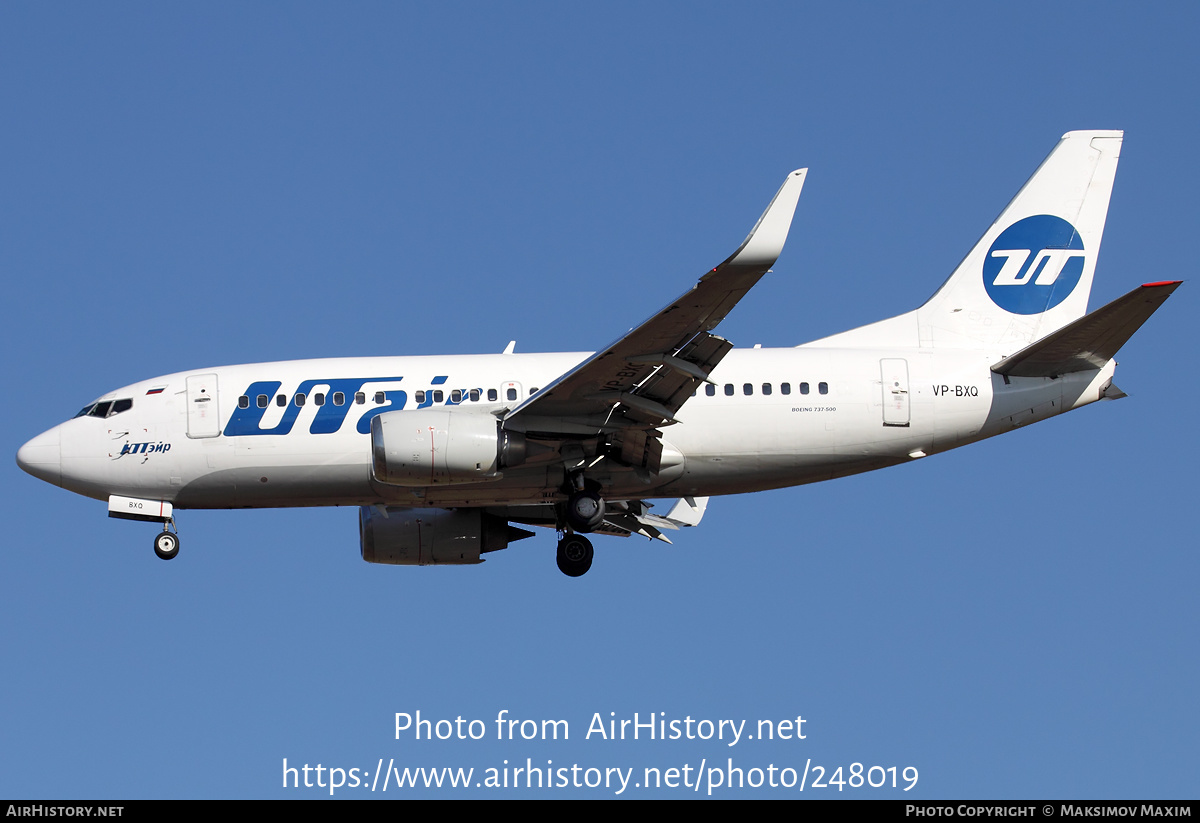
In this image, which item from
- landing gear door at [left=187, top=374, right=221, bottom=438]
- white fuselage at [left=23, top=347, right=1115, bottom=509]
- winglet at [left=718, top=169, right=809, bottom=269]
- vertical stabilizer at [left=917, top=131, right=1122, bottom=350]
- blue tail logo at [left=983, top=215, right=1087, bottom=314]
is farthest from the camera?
blue tail logo at [left=983, top=215, right=1087, bottom=314]

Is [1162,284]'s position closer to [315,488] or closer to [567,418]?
[567,418]

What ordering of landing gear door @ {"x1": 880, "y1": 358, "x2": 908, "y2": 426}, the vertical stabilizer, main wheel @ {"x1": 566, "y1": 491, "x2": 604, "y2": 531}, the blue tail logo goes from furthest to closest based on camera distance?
the blue tail logo < the vertical stabilizer < landing gear door @ {"x1": 880, "y1": 358, "x2": 908, "y2": 426} < main wheel @ {"x1": 566, "y1": 491, "x2": 604, "y2": 531}

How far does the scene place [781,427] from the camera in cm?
2667

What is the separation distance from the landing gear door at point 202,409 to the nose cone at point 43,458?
253 centimetres

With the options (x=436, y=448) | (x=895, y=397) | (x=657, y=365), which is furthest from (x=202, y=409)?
(x=895, y=397)

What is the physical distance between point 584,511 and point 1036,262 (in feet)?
32.9

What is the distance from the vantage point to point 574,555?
28.0 meters

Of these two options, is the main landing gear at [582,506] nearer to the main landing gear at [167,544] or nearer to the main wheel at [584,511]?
the main wheel at [584,511]

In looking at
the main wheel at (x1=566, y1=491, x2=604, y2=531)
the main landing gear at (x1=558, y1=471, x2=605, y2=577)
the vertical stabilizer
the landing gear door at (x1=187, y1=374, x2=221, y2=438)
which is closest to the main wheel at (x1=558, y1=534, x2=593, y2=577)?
the main landing gear at (x1=558, y1=471, x2=605, y2=577)

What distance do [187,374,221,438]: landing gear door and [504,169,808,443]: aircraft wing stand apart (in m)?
5.52

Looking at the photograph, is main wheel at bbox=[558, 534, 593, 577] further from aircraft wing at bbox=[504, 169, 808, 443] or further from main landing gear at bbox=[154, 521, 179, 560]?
main landing gear at bbox=[154, 521, 179, 560]

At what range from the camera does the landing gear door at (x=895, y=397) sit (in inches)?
1055

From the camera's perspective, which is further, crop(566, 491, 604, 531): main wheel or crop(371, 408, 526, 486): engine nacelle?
crop(566, 491, 604, 531): main wheel

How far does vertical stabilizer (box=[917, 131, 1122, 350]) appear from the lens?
93.6 feet
